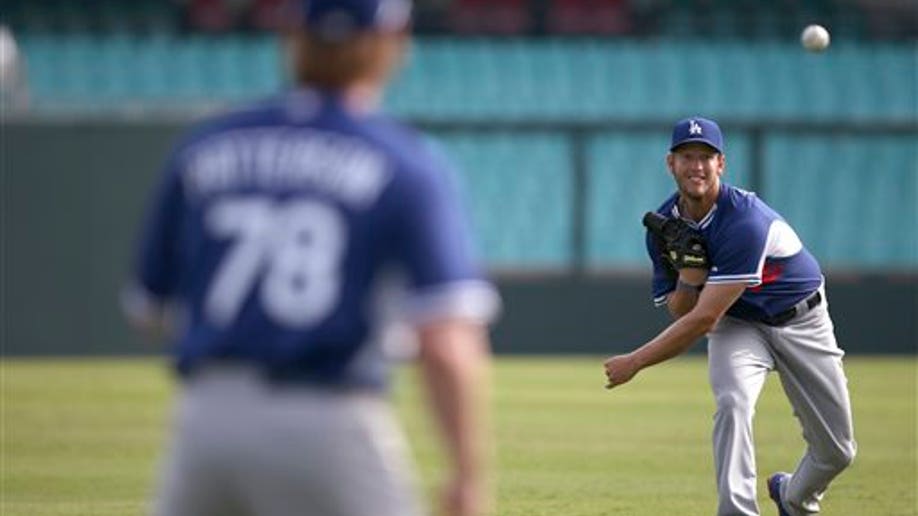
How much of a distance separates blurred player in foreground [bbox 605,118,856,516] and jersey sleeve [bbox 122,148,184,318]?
4748 millimetres

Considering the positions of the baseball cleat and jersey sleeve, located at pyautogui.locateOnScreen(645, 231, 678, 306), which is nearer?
jersey sleeve, located at pyautogui.locateOnScreen(645, 231, 678, 306)

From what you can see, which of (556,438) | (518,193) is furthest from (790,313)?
(518,193)

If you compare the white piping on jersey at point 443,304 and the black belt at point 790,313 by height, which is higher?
the white piping on jersey at point 443,304

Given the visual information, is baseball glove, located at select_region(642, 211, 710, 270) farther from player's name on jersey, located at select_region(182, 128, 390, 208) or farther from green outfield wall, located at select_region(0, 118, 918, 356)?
green outfield wall, located at select_region(0, 118, 918, 356)

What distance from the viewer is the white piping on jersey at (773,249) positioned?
937 centimetres

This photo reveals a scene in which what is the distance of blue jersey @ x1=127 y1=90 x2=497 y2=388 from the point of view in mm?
4336

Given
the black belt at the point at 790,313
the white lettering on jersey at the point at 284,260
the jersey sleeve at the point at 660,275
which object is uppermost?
the white lettering on jersey at the point at 284,260

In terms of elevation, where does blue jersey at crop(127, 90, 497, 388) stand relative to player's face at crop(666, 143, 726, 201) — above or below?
above

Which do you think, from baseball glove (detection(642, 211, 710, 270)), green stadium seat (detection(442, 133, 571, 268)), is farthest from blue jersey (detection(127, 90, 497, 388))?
green stadium seat (detection(442, 133, 571, 268))

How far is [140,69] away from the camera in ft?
83.7

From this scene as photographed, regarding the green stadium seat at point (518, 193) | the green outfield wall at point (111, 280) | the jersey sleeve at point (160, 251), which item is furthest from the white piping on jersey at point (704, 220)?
the green stadium seat at point (518, 193)

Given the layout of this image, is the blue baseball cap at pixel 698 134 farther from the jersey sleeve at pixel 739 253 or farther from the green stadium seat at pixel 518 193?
the green stadium seat at pixel 518 193

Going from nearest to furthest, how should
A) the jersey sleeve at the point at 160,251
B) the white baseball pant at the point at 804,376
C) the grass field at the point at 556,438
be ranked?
1. the jersey sleeve at the point at 160,251
2. the white baseball pant at the point at 804,376
3. the grass field at the point at 556,438

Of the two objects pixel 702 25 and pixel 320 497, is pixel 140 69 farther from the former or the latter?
pixel 320 497
